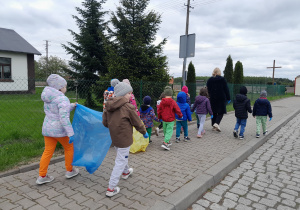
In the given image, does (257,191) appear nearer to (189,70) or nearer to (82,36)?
(82,36)

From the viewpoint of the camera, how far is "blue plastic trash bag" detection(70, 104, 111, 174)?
3436 mm

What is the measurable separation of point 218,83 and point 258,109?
4.69 feet

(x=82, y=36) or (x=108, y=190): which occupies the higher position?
(x=82, y=36)

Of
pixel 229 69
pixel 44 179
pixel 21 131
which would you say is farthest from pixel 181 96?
pixel 229 69

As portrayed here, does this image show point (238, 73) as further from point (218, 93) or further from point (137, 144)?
point (137, 144)

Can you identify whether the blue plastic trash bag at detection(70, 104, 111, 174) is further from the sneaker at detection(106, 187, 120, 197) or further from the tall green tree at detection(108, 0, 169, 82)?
the tall green tree at detection(108, 0, 169, 82)

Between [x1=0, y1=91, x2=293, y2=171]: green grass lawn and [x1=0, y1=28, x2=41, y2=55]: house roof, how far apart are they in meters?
14.0

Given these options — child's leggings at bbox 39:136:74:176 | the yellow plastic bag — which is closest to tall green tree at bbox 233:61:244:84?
the yellow plastic bag

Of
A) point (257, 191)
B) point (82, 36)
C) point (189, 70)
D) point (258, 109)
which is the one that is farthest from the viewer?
point (189, 70)

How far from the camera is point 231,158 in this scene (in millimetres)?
4555

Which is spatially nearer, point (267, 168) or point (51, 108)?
point (51, 108)

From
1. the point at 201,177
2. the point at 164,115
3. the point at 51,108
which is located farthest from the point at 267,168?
the point at 51,108

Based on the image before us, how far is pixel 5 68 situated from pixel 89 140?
21.0 m

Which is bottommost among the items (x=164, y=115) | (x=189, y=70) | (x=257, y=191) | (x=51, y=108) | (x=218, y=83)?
(x=257, y=191)
